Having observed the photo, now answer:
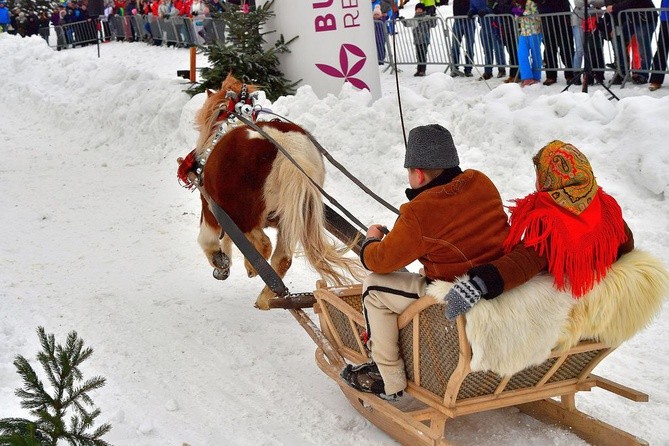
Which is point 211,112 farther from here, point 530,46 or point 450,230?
point 530,46

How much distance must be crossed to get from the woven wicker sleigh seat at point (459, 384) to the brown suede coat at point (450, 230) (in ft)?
0.75

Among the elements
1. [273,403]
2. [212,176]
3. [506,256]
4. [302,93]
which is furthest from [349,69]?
[506,256]

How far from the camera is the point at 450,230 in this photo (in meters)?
3.56

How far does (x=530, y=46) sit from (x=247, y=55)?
394cm

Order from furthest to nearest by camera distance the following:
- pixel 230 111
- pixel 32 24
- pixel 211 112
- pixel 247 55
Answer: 1. pixel 32 24
2. pixel 247 55
3. pixel 211 112
4. pixel 230 111

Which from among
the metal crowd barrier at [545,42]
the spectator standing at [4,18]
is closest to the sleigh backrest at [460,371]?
the metal crowd barrier at [545,42]

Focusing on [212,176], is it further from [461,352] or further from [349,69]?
[349,69]

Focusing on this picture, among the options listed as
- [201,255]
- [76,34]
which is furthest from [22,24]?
[201,255]

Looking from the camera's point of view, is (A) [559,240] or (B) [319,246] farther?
(B) [319,246]

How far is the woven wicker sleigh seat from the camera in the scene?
11.6ft

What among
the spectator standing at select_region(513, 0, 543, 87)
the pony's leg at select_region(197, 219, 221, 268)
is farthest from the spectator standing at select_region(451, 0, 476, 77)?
the pony's leg at select_region(197, 219, 221, 268)

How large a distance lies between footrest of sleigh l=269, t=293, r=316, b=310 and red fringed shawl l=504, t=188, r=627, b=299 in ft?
6.02

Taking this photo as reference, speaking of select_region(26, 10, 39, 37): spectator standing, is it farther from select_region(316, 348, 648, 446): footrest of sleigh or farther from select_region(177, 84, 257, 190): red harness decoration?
select_region(316, 348, 648, 446): footrest of sleigh

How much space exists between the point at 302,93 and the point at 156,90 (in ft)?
10.8
